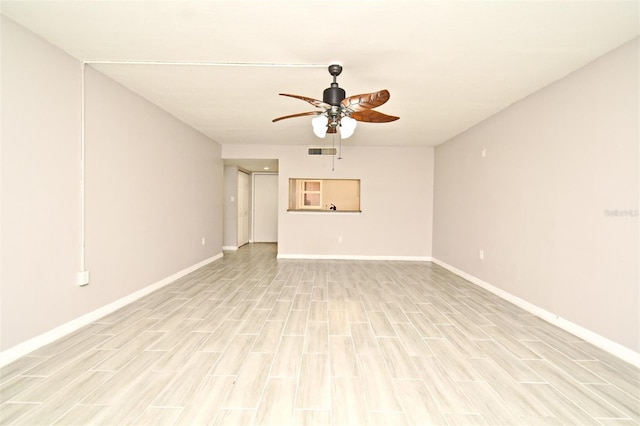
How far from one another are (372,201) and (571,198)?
3.66 m

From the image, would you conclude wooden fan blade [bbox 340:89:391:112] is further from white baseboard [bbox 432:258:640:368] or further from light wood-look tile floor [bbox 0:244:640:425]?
white baseboard [bbox 432:258:640:368]

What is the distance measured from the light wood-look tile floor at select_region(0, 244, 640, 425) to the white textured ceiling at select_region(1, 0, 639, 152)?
2.37 m

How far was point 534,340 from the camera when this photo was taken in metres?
2.37

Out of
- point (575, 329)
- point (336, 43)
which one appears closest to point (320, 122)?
point (336, 43)

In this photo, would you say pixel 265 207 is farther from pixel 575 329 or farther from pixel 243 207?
pixel 575 329

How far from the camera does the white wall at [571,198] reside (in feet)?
6.98

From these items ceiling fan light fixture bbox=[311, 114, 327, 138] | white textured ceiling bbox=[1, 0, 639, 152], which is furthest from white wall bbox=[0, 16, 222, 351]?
ceiling fan light fixture bbox=[311, 114, 327, 138]

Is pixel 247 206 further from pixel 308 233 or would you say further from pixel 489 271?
pixel 489 271

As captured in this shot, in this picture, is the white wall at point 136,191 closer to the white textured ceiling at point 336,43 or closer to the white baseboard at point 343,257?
the white textured ceiling at point 336,43

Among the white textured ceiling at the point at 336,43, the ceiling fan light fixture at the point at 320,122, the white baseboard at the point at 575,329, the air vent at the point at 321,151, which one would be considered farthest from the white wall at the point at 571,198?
the air vent at the point at 321,151

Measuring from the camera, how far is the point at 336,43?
7.34 ft

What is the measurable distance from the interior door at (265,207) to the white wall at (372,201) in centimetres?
242

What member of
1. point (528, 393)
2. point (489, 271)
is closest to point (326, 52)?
point (528, 393)

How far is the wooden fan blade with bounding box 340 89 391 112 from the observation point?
222 centimetres
